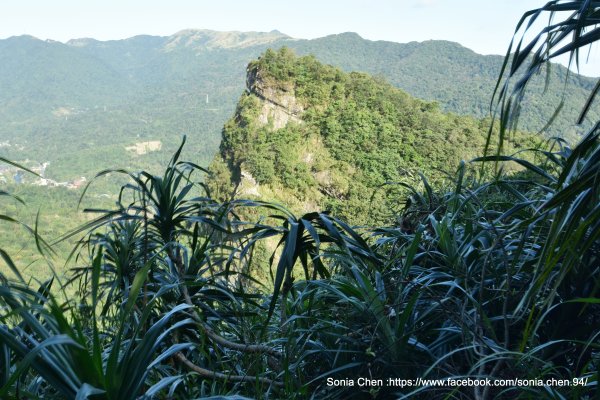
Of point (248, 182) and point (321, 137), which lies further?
point (321, 137)

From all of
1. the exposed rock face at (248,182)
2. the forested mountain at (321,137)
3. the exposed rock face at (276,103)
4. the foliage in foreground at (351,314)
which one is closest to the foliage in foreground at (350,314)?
the foliage in foreground at (351,314)

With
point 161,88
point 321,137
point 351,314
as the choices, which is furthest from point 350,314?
point 161,88

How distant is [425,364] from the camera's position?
0.97 m

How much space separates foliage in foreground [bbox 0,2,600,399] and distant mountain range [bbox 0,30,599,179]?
48.6ft

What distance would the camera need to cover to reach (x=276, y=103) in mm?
22891

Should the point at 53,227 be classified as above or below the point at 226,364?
below

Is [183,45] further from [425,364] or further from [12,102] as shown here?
[425,364]

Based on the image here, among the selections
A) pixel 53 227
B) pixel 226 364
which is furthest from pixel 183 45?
pixel 226 364

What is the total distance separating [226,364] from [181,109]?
247ft

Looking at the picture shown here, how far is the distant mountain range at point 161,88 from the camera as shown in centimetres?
4728

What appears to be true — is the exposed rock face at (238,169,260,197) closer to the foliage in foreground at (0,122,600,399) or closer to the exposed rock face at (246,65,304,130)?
the exposed rock face at (246,65,304,130)

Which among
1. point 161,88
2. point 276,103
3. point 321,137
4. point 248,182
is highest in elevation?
point 161,88

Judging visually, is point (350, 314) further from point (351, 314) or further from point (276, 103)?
point (276, 103)

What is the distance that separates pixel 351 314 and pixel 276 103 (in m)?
22.3
